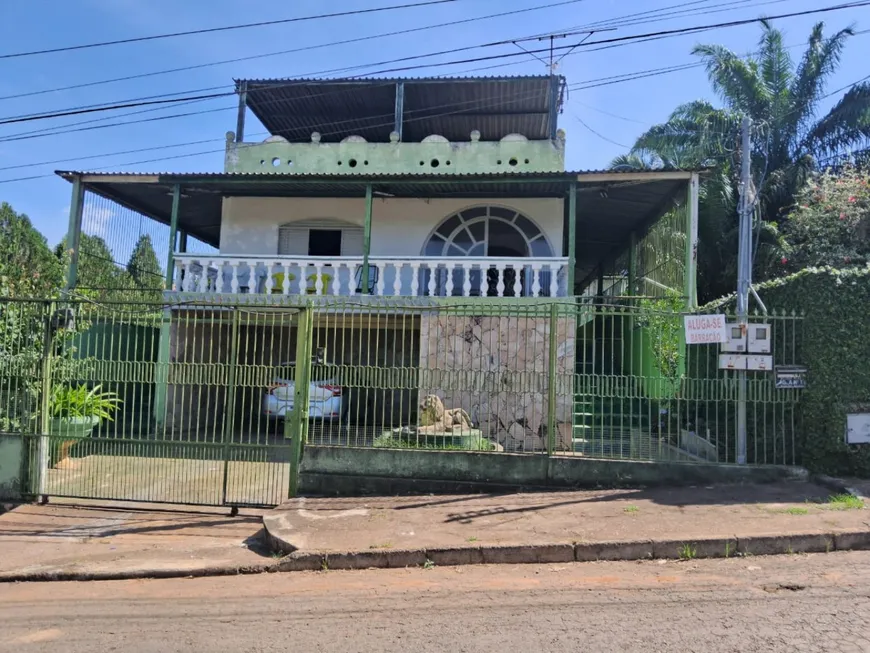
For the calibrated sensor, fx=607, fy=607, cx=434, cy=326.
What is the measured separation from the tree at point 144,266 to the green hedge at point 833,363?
13318 mm

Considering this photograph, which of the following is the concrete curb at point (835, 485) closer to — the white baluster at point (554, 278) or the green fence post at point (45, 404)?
the white baluster at point (554, 278)

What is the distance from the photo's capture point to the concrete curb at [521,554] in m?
4.96

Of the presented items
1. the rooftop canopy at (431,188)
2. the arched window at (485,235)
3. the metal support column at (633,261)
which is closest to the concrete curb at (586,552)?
the rooftop canopy at (431,188)

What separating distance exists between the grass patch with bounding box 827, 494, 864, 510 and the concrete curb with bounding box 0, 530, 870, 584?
0.79 m

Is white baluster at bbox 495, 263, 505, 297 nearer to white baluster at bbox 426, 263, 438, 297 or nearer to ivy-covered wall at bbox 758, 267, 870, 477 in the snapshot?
white baluster at bbox 426, 263, 438, 297

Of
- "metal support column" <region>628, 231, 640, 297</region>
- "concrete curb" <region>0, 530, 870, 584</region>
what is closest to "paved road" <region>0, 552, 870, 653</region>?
"concrete curb" <region>0, 530, 870, 584</region>

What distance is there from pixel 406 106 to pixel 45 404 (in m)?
11.4

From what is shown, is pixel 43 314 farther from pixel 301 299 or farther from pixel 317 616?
pixel 317 616

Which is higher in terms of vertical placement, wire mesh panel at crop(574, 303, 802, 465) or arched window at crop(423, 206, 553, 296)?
arched window at crop(423, 206, 553, 296)

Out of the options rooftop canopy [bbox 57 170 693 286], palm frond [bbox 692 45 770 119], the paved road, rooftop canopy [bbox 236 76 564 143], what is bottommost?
the paved road

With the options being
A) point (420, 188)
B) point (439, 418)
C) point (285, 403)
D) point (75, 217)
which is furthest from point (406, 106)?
point (285, 403)

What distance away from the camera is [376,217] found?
14.0m

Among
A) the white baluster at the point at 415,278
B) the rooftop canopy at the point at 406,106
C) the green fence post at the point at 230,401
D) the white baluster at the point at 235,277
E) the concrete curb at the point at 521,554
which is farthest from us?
the rooftop canopy at the point at 406,106

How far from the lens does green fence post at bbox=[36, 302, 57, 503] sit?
7.05 meters
